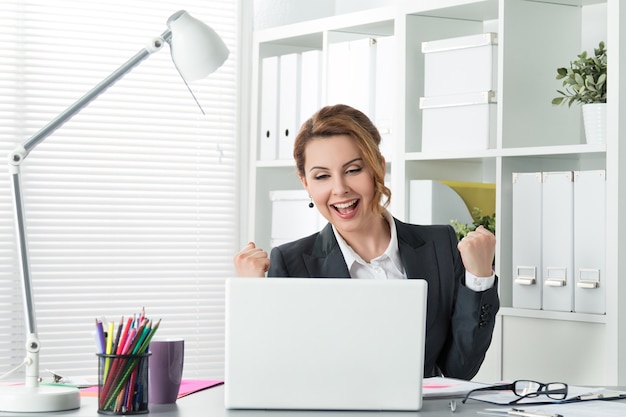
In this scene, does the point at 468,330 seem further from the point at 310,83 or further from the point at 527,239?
the point at 310,83

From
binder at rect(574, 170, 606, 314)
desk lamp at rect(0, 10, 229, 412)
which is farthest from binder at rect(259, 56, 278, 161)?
desk lamp at rect(0, 10, 229, 412)

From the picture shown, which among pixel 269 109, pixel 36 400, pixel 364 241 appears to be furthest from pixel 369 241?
pixel 269 109

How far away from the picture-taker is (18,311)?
3.56 m

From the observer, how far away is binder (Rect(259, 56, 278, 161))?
379cm

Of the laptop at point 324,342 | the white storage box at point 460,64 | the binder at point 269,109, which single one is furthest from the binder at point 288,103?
the laptop at point 324,342

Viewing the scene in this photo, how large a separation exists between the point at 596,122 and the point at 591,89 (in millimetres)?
108

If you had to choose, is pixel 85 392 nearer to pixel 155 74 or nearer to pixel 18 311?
pixel 18 311

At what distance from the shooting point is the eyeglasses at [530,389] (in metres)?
1.75

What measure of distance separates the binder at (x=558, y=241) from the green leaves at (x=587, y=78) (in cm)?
24

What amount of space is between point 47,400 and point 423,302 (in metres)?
0.66

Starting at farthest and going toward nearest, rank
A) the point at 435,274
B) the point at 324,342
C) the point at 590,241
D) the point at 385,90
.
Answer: the point at 385,90 → the point at 590,241 → the point at 435,274 → the point at 324,342

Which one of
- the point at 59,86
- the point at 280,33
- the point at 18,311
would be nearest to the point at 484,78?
the point at 280,33

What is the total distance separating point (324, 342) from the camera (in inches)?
62.0

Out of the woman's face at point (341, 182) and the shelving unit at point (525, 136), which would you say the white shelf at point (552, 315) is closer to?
the shelving unit at point (525, 136)
